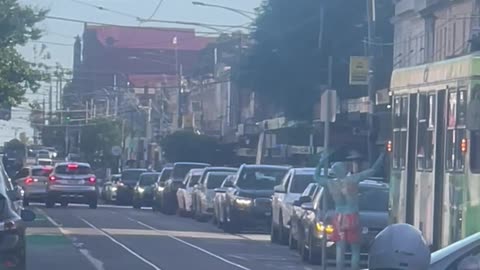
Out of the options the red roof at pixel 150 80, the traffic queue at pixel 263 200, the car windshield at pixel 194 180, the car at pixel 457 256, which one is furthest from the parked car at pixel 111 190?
the red roof at pixel 150 80

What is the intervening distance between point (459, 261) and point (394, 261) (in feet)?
2.35

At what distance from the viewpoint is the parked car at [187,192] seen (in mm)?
47906

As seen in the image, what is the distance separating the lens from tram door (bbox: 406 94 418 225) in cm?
1933

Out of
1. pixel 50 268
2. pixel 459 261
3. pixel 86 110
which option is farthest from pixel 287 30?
pixel 86 110

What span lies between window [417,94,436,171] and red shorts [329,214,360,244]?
95.5 inches

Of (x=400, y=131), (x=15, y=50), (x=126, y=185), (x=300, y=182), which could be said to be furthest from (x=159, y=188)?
(x=400, y=131)

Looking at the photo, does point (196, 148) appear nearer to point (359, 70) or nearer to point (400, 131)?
point (359, 70)

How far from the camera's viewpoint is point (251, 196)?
119 ft

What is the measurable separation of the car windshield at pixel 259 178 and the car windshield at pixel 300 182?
186 inches

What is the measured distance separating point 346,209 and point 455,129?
14.4ft

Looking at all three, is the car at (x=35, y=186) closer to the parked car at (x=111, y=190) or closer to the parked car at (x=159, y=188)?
the parked car at (x=159, y=188)

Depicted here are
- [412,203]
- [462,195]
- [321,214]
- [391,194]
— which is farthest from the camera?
[321,214]

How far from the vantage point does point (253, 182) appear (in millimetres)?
37031

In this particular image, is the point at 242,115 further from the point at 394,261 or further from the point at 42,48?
the point at 394,261
